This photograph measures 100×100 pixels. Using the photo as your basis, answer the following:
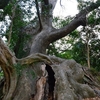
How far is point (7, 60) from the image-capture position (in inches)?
175

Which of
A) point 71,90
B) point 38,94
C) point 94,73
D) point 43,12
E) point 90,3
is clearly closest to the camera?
point 71,90

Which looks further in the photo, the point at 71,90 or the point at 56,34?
the point at 56,34

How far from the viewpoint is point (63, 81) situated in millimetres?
4316

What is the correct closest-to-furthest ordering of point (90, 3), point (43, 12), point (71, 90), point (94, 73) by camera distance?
point (71, 90) < point (94, 73) < point (43, 12) < point (90, 3)

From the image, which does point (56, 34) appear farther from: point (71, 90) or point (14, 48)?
point (71, 90)

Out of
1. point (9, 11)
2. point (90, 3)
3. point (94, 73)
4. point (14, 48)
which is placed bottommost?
point (94, 73)

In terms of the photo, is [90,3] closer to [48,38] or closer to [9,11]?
[48,38]

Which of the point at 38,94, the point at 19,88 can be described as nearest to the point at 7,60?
the point at 19,88

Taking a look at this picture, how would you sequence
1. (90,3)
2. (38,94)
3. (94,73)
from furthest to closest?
(90,3)
(94,73)
(38,94)

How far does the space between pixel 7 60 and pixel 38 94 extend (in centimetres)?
99

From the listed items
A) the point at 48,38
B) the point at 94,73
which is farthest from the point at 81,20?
the point at 94,73

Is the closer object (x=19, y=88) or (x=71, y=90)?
(x=71, y=90)

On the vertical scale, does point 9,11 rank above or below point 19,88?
above

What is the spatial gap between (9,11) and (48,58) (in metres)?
2.42
